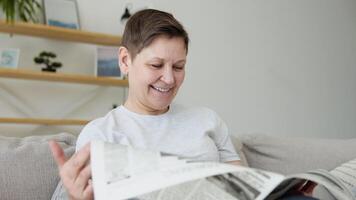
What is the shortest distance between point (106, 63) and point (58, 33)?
1.16 feet

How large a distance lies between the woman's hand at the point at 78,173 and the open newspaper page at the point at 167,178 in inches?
1.6

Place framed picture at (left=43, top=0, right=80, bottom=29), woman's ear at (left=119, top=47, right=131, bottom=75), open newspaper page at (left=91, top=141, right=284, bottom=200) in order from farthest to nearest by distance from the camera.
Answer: framed picture at (left=43, top=0, right=80, bottom=29)
woman's ear at (left=119, top=47, right=131, bottom=75)
open newspaper page at (left=91, top=141, right=284, bottom=200)

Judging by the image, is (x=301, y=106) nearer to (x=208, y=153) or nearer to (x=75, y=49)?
(x=75, y=49)

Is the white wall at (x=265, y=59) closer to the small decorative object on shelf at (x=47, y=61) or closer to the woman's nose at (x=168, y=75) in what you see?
the small decorative object on shelf at (x=47, y=61)

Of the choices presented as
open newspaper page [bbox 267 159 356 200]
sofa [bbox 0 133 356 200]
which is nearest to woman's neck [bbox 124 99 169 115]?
sofa [bbox 0 133 356 200]

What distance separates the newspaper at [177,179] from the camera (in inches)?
22.6

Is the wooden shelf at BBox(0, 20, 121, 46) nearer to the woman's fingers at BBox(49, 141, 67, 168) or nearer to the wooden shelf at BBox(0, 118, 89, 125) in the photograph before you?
the wooden shelf at BBox(0, 118, 89, 125)

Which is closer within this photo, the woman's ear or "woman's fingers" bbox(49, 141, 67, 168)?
"woman's fingers" bbox(49, 141, 67, 168)

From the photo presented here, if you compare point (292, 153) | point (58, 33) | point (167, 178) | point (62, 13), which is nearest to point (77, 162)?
point (167, 178)

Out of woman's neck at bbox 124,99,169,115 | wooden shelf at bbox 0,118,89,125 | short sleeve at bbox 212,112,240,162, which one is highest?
woman's neck at bbox 124,99,169,115

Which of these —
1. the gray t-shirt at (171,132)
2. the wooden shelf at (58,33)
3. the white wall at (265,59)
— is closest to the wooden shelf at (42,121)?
the white wall at (265,59)

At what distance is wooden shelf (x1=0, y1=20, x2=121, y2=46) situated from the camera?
219 centimetres

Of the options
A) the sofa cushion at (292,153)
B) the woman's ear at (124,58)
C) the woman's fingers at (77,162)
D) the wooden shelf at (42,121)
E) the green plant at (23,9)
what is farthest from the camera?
the wooden shelf at (42,121)

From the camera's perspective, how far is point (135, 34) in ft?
3.39
